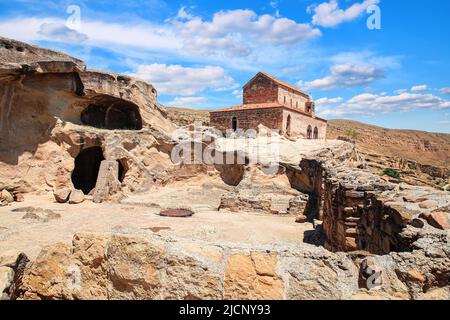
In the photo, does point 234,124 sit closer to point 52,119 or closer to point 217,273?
point 52,119

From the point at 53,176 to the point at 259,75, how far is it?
73.8 feet

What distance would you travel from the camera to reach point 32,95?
13.4m

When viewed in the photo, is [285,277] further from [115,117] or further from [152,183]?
[115,117]

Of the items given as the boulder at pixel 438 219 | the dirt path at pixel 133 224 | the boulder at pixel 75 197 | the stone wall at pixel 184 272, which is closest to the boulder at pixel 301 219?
the dirt path at pixel 133 224

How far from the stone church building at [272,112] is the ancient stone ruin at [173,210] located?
2.59ft

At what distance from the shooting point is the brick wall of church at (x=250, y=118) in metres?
25.6

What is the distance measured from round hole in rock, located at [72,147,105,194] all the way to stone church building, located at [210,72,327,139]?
12.6 meters

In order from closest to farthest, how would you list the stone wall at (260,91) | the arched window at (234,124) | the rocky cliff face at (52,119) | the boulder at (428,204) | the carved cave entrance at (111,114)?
the boulder at (428,204)
the rocky cliff face at (52,119)
the carved cave entrance at (111,114)
the arched window at (234,124)
the stone wall at (260,91)

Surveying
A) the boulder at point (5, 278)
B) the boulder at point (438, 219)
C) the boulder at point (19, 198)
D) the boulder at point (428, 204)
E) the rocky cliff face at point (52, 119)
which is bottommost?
the boulder at point (19, 198)

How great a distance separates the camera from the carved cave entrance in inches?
663

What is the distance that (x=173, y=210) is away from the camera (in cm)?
1141

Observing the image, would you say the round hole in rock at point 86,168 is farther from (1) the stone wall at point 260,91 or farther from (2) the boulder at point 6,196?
(1) the stone wall at point 260,91
